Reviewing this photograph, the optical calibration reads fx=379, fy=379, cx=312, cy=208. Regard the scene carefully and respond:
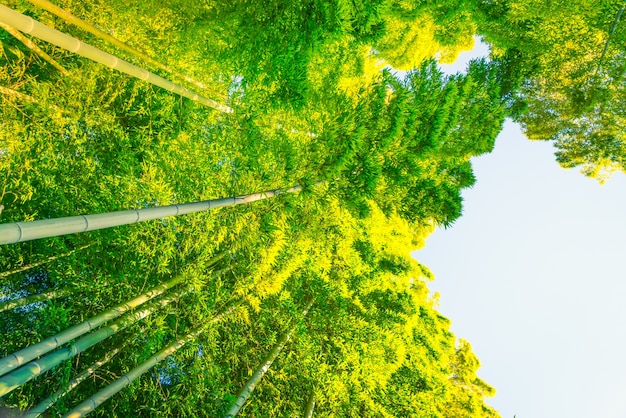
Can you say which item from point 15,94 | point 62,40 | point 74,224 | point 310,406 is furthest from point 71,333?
point 310,406

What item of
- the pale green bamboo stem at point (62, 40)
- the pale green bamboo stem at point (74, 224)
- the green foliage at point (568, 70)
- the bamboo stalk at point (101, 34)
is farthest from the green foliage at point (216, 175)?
the pale green bamboo stem at point (74, 224)

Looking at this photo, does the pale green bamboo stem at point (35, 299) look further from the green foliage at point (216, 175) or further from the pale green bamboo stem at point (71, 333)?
the pale green bamboo stem at point (71, 333)

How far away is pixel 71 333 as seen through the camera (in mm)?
2949

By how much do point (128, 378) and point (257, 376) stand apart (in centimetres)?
180

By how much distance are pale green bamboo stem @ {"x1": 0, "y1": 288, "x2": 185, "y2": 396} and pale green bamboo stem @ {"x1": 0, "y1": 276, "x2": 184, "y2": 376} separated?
84 millimetres

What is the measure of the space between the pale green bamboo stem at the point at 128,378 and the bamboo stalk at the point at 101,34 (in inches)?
108

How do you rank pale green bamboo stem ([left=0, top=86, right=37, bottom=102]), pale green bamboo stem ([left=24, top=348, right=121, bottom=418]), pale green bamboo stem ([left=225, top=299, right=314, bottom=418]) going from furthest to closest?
pale green bamboo stem ([left=225, top=299, right=314, bottom=418]), pale green bamboo stem ([left=0, top=86, right=37, bottom=102]), pale green bamboo stem ([left=24, top=348, right=121, bottom=418])

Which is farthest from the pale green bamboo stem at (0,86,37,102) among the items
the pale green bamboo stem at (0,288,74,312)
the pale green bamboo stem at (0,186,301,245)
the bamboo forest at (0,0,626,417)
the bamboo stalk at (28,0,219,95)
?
the pale green bamboo stem at (0,186,301,245)

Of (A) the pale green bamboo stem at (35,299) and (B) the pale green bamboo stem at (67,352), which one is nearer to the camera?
(B) the pale green bamboo stem at (67,352)

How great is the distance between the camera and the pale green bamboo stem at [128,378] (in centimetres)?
305

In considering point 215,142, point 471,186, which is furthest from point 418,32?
point 215,142

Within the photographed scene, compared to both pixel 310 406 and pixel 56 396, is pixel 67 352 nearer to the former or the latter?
pixel 56 396

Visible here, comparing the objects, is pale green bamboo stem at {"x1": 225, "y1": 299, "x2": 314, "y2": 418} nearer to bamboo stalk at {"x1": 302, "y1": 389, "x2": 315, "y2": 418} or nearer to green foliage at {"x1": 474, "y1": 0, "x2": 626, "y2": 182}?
bamboo stalk at {"x1": 302, "y1": 389, "x2": 315, "y2": 418}

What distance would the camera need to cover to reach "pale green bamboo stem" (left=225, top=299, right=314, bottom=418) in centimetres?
409
